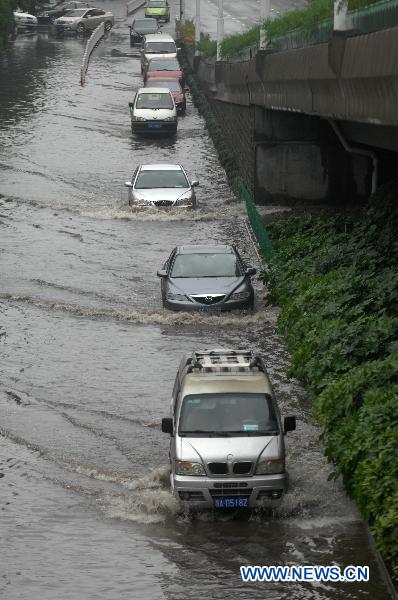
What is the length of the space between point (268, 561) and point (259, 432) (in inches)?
81.7

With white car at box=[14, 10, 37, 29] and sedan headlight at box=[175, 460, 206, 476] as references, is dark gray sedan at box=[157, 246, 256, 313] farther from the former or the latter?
white car at box=[14, 10, 37, 29]

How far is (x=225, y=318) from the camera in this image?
2700 centimetres

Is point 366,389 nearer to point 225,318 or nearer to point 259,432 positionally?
point 259,432

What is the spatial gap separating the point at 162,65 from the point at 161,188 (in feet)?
A: 77.8

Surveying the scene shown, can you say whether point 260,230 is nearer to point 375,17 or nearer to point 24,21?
point 375,17

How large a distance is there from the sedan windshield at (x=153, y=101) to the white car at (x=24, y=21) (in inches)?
1313

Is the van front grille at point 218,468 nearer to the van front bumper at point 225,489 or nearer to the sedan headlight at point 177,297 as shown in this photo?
the van front bumper at point 225,489

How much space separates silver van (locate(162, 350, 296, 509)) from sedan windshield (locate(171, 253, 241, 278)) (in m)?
9.92

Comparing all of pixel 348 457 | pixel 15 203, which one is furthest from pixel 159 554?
pixel 15 203

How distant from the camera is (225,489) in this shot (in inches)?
640

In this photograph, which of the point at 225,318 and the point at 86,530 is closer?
the point at 86,530

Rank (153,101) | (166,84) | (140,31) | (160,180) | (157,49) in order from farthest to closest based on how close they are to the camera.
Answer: (140,31), (157,49), (166,84), (153,101), (160,180)

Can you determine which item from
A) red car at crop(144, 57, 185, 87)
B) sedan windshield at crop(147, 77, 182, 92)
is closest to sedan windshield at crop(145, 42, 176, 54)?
red car at crop(144, 57, 185, 87)

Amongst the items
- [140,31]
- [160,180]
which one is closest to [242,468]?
[160,180]
